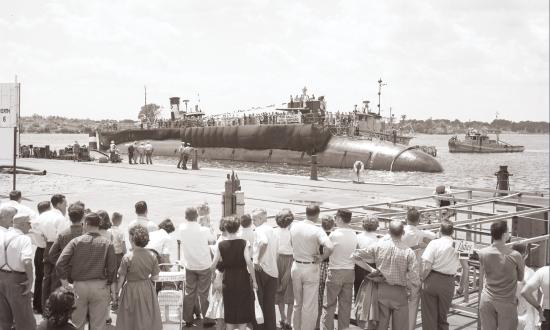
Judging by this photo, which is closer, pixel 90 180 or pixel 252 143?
pixel 90 180

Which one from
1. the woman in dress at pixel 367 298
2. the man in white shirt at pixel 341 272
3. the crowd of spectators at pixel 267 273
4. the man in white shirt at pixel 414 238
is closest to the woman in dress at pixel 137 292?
the crowd of spectators at pixel 267 273

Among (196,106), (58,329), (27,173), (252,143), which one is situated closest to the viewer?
(58,329)

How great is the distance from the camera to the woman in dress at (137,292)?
209 inches

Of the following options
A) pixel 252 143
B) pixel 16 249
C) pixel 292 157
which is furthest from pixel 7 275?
pixel 252 143

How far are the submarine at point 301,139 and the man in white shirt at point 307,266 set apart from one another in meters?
30.8

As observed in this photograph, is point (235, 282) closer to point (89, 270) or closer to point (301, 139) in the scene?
point (89, 270)

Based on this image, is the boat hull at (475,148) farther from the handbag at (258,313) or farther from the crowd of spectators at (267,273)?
the handbag at (258,313)

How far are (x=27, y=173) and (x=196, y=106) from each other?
41425 millimetres

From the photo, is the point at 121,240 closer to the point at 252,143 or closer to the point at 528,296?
the point at 528,296

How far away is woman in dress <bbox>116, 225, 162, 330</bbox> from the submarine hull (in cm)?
3204

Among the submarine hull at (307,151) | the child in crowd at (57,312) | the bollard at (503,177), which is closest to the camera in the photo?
the child in crowd at (57,312)

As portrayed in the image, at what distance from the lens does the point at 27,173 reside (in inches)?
1033

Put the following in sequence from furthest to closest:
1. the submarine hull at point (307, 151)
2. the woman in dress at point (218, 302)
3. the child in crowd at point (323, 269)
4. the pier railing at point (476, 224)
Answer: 1. the submarine hull at point (307, 151)
2. the pier railing at point (476, 224)
3. the child in crowd at point (323, 269)
4. the woman in dress at point (218, 302)

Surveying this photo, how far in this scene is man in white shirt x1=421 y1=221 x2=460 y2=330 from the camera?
5.81 metres
